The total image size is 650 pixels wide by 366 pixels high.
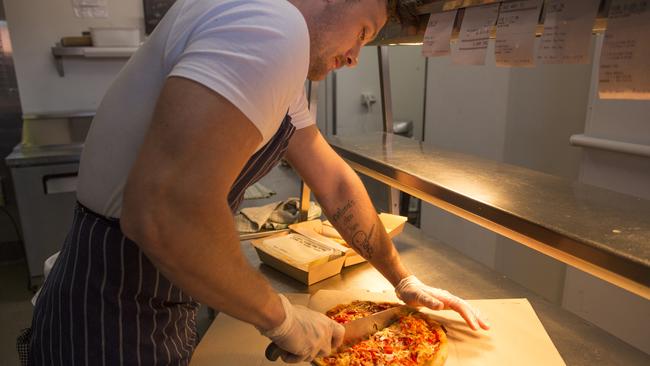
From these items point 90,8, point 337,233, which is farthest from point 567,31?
point 90,8

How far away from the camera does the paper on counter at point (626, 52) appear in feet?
1.91

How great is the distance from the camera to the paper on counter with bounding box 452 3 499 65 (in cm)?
83

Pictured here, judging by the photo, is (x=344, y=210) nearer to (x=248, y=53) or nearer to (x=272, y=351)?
(x=272, y=351)

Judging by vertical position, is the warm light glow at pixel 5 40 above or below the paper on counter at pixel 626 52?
above

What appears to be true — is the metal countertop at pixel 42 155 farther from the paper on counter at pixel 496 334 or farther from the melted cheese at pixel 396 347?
the melted cheese at pixel 396 347

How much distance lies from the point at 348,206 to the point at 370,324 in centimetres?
32

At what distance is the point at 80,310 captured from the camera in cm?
78

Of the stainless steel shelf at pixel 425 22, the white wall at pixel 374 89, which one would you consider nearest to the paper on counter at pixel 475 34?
the stainless steel shelf at pixel 425 22

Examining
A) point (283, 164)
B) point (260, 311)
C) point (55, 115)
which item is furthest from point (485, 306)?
point (55, 115)

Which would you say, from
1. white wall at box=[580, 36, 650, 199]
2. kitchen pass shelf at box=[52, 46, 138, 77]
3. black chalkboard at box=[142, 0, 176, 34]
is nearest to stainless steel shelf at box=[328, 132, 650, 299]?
white wall at box=[580, 36, 650, 199]

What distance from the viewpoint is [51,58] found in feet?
9.84

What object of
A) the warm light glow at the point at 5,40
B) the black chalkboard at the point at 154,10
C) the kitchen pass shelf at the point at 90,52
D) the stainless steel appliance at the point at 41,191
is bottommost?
the stainless steel appliance at the point at 41,191

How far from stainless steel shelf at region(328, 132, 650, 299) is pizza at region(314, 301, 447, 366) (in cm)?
31

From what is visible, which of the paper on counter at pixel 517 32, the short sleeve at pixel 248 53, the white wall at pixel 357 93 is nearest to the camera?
the short sleeve at pixel 248 53
